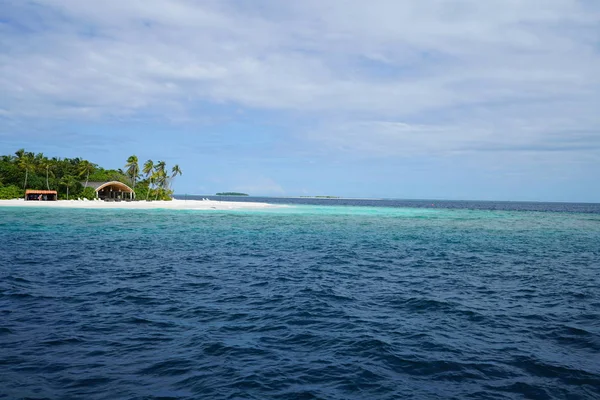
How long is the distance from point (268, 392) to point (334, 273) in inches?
528

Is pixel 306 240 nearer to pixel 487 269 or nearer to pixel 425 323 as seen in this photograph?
pixel 487 269

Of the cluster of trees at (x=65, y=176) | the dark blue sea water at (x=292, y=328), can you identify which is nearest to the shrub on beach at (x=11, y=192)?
the cluster of trees at (x=65, y=176)

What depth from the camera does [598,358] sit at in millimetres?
10805

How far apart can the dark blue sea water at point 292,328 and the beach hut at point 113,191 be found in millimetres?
82164

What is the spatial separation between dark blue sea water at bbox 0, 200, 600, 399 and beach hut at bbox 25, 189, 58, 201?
7290 centimetres

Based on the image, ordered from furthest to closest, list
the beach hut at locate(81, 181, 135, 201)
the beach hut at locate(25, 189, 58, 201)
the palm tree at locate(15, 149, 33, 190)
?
the beach hut at locate(81, 181, 135, 201)
the palm tree at locate(15, 149, 33, 190)
the beach hut at locate(25, 189, 58, 201)

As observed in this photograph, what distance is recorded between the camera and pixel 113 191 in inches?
4279

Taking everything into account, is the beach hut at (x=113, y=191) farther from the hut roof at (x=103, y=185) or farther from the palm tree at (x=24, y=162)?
the palm tree at (x=24, y=162)

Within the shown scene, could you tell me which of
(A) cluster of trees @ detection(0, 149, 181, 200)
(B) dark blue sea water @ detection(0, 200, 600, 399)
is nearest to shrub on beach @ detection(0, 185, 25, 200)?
(A) cluster of trees @ detection(0, 149, 181, 200)

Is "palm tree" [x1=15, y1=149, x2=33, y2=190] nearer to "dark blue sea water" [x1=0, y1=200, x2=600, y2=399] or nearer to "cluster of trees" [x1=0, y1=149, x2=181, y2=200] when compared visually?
"cluster of trees" [x1=0, y1=149, x2=181, y2=200]

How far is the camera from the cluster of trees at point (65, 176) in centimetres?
9461

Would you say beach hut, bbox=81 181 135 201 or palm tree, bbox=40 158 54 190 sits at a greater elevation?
palm tree, bbox=40 158 54 190

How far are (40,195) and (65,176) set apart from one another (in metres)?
10.3

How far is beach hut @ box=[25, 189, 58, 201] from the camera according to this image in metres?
88.1
